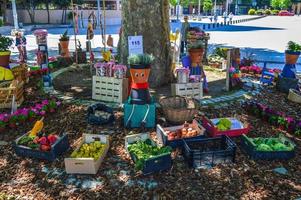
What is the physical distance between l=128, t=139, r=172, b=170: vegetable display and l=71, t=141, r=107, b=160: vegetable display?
1.57 feet

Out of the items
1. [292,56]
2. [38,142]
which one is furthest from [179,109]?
[292,56]

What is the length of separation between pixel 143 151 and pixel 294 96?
5.15m

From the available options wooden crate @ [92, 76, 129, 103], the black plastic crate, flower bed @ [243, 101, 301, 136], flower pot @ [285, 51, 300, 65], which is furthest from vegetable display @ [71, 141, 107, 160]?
flower pot @ [285, 51, 300, 65]

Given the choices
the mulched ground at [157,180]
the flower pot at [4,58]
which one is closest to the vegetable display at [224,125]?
the mulched ground at [157,180]

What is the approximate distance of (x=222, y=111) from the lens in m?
7.02

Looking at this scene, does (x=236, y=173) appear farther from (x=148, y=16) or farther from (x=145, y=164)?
(x=148, y=16)

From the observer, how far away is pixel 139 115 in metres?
5.95

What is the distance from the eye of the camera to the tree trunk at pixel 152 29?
26.9ft

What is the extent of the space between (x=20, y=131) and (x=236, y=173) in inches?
163

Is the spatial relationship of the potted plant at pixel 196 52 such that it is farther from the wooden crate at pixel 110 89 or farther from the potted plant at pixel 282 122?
the potted plant at pixel 282 122

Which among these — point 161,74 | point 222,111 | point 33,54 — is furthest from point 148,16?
point 33,54

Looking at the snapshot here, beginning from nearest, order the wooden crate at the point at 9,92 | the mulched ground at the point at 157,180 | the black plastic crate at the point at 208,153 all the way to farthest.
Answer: the mulched ground at the point at 157,180 → the black plastic crate at the point at 208,153 → the wooden crate at the point at 9,92

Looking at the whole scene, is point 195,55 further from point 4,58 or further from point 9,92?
point 4,58

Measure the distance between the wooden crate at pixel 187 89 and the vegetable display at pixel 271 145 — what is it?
7.38 feet
